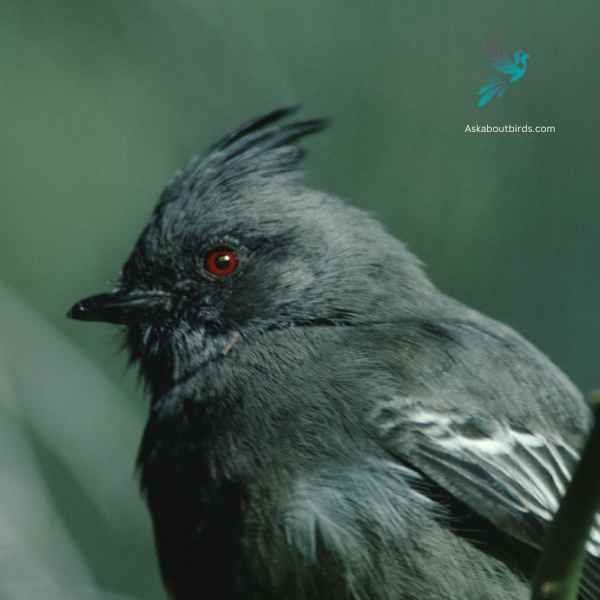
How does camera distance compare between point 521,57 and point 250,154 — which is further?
point 521,57

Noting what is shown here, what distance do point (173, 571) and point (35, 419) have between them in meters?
1.91

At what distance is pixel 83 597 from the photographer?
5188 millimetres

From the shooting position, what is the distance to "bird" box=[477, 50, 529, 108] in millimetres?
6731

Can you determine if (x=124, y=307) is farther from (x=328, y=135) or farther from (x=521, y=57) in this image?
(x=328, y=135)

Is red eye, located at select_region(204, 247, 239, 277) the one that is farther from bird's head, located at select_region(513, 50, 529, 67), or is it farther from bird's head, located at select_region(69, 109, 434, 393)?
bird's head, located at select_region(513, 50, 529, 67)

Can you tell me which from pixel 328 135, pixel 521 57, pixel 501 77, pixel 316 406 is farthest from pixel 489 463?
pixel 328 135

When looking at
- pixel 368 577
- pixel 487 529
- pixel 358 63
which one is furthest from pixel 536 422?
pixel 358 63

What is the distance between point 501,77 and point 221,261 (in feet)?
8.68

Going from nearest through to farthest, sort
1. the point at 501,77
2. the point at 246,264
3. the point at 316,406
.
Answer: the point at 316,406
the point at 246,264
the point at 501,77

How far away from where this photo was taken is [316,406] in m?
4.20

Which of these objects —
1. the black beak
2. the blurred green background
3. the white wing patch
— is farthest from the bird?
the white wing patch

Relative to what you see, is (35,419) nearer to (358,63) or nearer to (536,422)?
(536,422)

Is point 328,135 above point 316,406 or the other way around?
above

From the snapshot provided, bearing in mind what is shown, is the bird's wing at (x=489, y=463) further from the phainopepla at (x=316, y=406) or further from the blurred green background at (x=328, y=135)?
the blurred green background at (x=328, y=135)
